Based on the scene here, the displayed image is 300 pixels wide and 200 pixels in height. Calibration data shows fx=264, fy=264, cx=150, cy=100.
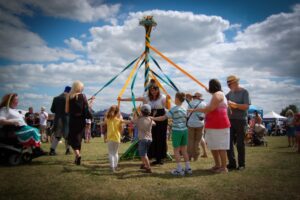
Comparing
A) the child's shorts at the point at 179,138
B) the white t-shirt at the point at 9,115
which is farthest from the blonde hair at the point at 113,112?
the white t-shirt at the point at 9,115

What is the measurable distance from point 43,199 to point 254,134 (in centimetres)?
1206

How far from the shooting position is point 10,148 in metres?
5.89

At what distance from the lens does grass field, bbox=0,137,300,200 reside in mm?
3645

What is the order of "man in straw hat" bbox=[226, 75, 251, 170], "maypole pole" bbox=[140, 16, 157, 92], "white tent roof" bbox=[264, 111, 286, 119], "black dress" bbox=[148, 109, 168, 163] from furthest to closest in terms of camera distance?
"white tent roof" bbox=[264, 111, 286, 119], "maypole pole" bbox=[140, 16, 157, 92], "black dress" bbox=[148, 109, 168, 163], "man in straw hat" bbox=[226, 75, 251, 170]

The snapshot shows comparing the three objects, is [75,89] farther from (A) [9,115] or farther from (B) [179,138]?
(B) [179,138]

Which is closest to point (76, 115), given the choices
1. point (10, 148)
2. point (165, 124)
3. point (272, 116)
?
point (10, 148)

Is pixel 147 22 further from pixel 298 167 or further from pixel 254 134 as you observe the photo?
pixel 254 134

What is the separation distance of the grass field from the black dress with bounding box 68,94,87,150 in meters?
0.65

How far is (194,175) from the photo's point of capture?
5125 millimetres

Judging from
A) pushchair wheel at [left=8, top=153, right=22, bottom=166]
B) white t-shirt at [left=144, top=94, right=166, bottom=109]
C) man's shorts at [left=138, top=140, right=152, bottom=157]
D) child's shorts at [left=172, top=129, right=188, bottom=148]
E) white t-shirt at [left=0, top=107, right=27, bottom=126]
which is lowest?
pushchair wheel at [left=8, top=153, right=22, bottom=166]

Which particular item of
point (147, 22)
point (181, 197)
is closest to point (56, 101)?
point (147, 22)

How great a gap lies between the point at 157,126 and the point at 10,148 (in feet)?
11.1

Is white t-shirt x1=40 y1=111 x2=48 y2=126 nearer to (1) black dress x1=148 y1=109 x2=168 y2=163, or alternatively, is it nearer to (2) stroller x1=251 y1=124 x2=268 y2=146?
(1) black dress x1=148 y1=109 x2=168 y2=163

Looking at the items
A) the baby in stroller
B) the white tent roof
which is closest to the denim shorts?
the baby in stroller
